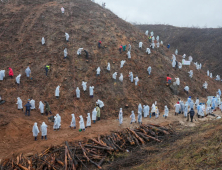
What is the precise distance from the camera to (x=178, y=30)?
3884 cm

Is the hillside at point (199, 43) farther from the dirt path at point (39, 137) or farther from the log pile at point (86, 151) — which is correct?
the log pile at point (86, 151)

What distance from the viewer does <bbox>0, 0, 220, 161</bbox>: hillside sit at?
11.4m

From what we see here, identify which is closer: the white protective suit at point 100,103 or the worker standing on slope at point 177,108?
the white protective suit at point 100,103

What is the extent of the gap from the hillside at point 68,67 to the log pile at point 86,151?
977 millimetres

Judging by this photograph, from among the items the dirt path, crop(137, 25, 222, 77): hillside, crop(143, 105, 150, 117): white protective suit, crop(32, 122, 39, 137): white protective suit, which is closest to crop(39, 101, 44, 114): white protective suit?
the dirt path

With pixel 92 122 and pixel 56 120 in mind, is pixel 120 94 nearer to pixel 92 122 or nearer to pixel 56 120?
pixel 92 122

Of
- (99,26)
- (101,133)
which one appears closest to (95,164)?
(101,133)

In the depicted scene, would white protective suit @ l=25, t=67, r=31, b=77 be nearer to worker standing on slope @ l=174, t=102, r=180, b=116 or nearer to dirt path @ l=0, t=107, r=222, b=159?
dirt path @ l=0, t=107, r=222, b=159

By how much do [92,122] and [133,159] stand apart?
5397mm

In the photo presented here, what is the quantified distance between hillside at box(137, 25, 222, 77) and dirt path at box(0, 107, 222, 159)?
2152 centimetres

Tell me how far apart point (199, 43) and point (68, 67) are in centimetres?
2800

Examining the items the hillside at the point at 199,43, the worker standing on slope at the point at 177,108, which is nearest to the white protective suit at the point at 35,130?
the worker standing on slope at the point at 177,108

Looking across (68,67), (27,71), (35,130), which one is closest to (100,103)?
(68,67)

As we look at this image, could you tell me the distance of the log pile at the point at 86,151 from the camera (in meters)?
7.40
